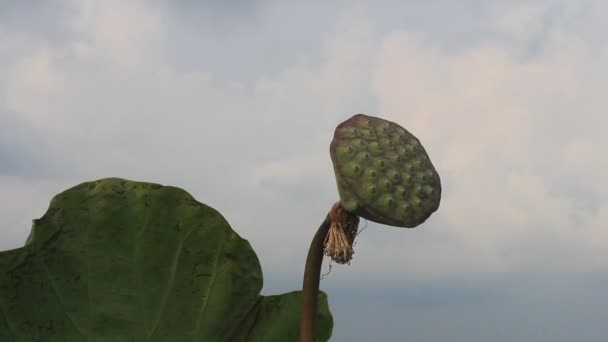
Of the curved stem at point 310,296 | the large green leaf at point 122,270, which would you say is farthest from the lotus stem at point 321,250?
the large green leaf at point 122,270

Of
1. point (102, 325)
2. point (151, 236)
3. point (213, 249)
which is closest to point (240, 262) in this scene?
point (213, 249)

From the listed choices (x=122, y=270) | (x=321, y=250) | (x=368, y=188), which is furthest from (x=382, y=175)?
(x=122, y=270)

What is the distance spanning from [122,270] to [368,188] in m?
1.05

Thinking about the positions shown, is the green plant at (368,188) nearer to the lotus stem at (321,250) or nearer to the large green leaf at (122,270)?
the lotus stem at (321,250)

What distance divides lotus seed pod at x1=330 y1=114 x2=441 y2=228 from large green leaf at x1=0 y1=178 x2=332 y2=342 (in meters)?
0.72

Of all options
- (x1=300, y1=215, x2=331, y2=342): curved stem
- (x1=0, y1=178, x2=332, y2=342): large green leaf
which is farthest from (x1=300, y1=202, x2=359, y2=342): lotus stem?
(x1=0, y1=178, x2=332, y2=342): large green leaf

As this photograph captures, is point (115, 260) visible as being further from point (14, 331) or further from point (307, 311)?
point (307, 311)

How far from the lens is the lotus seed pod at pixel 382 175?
2592mm

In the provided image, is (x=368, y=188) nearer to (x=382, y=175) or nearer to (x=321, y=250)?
(x=382, y=175)

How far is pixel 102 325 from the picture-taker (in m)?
3.19

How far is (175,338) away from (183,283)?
194 millimetres

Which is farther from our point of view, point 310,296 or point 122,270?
point 122,270

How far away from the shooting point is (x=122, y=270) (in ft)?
10.4

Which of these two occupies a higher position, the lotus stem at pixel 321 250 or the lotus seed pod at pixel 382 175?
the lotus seed pod at pixel 382 175
